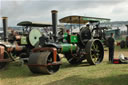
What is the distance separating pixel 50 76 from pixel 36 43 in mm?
3475

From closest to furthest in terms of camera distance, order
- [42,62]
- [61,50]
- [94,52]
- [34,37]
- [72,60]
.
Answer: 1. [42,62]
2. [61,50]
3. [94,52]
4. [72,60]
5. [34,37]

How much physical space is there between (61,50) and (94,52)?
5.23 ft

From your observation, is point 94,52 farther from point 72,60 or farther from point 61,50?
point 61,50

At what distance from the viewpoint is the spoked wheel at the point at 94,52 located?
6841 millimetres

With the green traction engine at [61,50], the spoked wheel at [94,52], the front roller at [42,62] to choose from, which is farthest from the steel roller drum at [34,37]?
the front roller at [42,62]

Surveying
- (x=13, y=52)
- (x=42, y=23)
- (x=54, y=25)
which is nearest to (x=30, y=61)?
(x=54, y=25)

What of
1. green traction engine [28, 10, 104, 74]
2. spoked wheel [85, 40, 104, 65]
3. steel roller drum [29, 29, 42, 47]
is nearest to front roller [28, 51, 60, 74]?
green traction engine [28, 10, 104, 74]

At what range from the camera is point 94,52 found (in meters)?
7.30

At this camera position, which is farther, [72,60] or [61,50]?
[72,60]

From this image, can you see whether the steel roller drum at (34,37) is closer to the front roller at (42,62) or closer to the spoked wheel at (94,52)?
the spoked wheel at (94,52)

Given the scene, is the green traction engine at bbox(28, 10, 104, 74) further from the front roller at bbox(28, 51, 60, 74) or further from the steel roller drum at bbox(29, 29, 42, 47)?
the steel roller drum at bbox(29, 29, 42, 47)

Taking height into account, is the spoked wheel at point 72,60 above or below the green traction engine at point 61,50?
below

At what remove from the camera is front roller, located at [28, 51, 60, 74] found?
206 inches

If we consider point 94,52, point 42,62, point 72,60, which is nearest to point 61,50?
point 42,62
